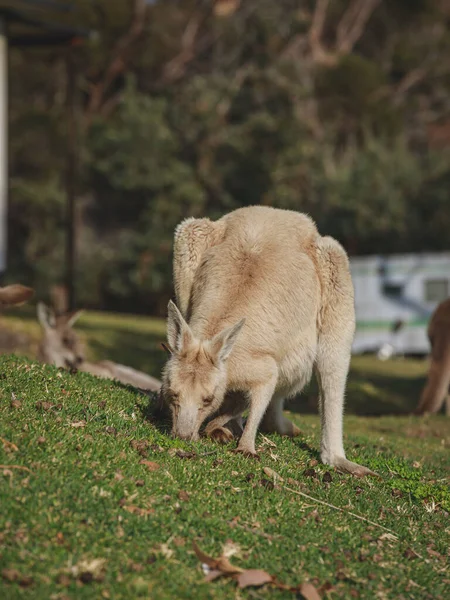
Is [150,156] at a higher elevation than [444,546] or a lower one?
higher

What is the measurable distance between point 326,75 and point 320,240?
29396 millimetres

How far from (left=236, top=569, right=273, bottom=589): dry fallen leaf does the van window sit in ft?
66.0

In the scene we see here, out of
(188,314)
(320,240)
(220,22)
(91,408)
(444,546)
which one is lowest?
(444,546)

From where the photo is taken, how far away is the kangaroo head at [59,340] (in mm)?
12828

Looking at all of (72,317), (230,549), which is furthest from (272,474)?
(72,317)

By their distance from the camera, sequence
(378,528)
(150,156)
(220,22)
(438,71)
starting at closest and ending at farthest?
1. (378,528)
2. (150,156)
3. (220,22)
4. (438,71)

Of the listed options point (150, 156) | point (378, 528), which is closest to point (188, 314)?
point (378, 528)

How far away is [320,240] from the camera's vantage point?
23.3ft

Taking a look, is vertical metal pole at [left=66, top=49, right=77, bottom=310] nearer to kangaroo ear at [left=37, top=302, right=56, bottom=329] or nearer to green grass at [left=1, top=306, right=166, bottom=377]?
green grass at [left=1, top=306, right=166, bottom=377]

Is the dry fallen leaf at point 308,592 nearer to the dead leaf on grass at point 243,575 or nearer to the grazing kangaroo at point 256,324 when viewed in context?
the dead leaf on grass at point 243,575

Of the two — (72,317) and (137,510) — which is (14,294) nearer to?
(137,510)

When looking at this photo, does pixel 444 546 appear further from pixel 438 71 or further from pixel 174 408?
pixel 438 71

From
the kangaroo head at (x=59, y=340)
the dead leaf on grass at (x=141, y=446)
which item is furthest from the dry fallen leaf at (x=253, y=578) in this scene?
the kangaroo head at (x=59, y=340)

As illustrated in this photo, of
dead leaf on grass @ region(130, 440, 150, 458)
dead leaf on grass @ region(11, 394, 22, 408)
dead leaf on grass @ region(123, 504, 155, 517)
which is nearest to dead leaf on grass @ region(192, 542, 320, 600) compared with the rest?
dead leaf on grass @ region(123, 504, 155, 517)
